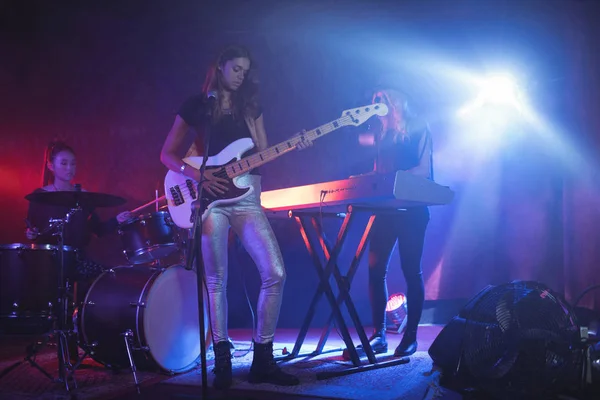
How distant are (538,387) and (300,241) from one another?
129 inches

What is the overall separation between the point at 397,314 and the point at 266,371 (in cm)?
252

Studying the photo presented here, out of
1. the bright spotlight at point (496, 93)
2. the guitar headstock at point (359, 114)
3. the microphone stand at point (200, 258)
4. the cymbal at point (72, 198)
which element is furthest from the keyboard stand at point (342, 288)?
the bright spotlight at point (496, 93)

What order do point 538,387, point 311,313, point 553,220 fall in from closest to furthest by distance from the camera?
point 538,387
point 311,313
point 553,220

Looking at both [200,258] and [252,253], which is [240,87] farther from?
[200,258]

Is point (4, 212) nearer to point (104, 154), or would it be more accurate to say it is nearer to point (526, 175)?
point (104, 154)

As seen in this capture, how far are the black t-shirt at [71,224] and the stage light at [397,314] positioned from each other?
8.95 ft

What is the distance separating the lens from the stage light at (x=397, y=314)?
5023 mm

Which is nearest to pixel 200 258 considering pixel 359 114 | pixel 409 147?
pixel 359 114

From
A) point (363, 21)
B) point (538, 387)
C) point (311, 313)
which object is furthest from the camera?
point (363, 21)

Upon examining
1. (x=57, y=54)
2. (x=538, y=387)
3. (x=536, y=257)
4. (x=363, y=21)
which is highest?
(x=363, y=21)

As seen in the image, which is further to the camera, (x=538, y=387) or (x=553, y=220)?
(x=553, y=220)

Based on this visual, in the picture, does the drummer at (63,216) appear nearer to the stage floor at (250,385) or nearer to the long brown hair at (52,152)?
the long brown hair at (52,152)

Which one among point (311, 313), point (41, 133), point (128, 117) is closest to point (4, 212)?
point (41, 133)

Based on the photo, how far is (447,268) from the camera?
5.30m
